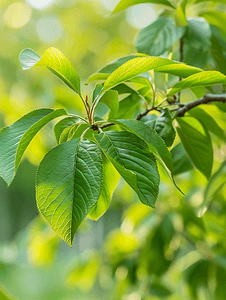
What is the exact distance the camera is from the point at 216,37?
0.58m

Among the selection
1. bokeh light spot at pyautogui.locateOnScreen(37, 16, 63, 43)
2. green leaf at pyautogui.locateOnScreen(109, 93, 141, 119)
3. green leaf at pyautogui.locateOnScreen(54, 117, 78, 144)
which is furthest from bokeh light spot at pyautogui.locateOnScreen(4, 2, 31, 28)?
green leaf at pyautogui.locateOnScreen(54, 117, 78, 144)

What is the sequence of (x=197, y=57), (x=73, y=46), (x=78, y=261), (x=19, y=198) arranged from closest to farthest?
(x=197, y=57), (x=78, y=261), (x=73, y=46), (x=19, y=198)

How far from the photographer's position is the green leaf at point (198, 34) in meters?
0.54

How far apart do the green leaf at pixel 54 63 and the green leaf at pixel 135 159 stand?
7cm

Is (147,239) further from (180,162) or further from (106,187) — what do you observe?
(106,187)

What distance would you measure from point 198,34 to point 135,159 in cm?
35

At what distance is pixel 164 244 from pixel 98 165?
620mm

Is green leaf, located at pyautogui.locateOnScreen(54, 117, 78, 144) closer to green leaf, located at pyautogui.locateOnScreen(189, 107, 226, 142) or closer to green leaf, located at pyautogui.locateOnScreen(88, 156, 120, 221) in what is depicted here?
green leaf, located at pyautogui.locateOnScreen(88, 156, 120, 221)

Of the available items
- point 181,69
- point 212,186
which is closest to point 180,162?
point 212,186

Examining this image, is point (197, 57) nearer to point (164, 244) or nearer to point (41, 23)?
point (164, 244)

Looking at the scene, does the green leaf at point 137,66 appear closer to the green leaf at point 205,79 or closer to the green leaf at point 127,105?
the green leaf at point 205,79

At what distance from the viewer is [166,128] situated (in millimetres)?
381

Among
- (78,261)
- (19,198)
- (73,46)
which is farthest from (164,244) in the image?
(19,198)

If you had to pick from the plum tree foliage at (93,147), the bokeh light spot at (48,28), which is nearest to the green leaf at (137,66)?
the plum tree foliage at (93,147)
